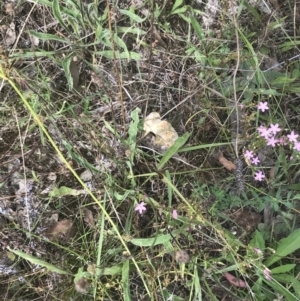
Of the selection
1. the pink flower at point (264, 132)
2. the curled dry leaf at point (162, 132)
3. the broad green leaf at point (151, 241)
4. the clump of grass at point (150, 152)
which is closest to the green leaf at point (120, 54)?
the clump of grass at point (150, 152)

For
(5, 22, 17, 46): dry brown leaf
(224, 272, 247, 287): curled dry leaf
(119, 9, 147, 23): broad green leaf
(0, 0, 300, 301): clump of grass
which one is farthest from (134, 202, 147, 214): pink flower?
(5, 22, 17, 46): dry brown leaf

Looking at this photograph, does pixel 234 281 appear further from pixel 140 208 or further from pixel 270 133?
pixel 270 133

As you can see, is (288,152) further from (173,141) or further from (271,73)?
→ (173,141)

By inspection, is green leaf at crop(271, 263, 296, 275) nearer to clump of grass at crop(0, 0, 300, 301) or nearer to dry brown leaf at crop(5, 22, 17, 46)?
clump of grass at crop(0, 0, 300, 301)

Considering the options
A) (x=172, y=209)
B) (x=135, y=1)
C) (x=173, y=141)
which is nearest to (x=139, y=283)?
(x=172, y=209)

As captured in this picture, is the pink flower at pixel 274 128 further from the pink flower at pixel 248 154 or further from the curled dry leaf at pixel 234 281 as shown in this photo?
the curled dry leaf at pixel 234 281

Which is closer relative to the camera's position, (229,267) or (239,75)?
(229,267)
